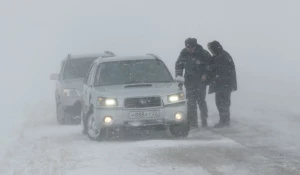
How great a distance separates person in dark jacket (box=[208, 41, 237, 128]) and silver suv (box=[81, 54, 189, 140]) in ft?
5.19

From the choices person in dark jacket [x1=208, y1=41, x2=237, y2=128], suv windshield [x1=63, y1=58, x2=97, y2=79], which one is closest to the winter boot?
person in dark jacket [x1=208, y1=41, x2=237, y2=128]

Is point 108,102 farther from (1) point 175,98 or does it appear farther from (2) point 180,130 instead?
(2) point 180,130

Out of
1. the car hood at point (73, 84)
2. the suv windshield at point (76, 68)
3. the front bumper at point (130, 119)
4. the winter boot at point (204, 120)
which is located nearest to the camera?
the front bumper at point (130, 119)

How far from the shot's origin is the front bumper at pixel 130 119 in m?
13.1

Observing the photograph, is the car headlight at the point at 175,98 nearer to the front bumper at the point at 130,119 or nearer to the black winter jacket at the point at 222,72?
the front bumper at the point at 130,119

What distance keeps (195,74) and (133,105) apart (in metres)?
2.87

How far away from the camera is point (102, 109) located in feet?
43.4

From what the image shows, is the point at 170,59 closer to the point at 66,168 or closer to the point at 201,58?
the point at 201,58

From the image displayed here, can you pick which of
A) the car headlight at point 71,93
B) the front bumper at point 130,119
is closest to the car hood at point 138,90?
the front bumper at point 130,119

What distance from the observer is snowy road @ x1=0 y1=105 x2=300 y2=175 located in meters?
9.68

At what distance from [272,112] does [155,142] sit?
632 centimetres

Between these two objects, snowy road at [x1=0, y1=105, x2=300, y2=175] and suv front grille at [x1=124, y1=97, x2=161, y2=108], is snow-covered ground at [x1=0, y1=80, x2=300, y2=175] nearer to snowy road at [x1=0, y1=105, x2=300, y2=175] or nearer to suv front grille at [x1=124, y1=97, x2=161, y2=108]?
snowy road at [x1=0, y1=105, x2=300, y2=175]

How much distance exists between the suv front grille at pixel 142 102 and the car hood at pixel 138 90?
8 centimetres

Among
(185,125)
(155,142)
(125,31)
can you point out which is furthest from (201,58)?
(125,31)
